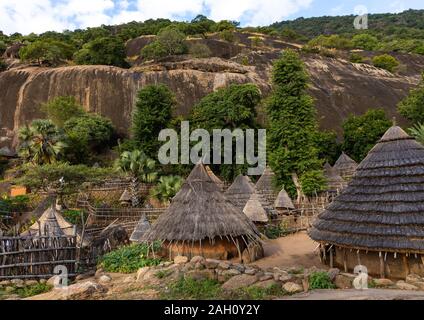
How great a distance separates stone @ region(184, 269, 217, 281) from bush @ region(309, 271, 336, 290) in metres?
1.91

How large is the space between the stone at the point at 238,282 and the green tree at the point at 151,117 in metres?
23.0

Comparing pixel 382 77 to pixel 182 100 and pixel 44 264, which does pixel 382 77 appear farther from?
pixel 44 264

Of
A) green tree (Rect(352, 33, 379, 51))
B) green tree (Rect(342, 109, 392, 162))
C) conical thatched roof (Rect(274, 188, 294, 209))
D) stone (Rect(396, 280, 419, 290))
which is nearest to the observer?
stone (Rect(396, 280, 419, 290))

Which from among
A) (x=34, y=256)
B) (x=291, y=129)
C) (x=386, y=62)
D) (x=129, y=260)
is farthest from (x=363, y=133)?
(x=34, y=256)

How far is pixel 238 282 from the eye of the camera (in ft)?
23.6

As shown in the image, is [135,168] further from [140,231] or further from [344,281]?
[344,281]

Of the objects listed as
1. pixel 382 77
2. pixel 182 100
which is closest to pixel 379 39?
pixel 382 77

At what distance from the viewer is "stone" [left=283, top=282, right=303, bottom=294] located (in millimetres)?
6700

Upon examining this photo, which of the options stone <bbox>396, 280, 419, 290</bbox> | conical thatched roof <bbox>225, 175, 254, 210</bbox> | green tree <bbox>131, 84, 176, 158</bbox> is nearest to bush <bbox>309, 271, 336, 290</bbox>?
stone <bbox>396, 280, 419, 290</bbox>

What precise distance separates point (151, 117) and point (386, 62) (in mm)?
35907

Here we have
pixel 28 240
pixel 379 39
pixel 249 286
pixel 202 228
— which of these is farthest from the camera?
pixel 379 39

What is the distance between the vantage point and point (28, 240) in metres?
10.1

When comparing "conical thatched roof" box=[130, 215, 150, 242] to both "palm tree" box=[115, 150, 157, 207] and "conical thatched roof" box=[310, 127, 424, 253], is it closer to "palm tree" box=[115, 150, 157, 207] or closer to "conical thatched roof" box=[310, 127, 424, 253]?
"conical thatched roof" box=[310, 127, 424, 253]
